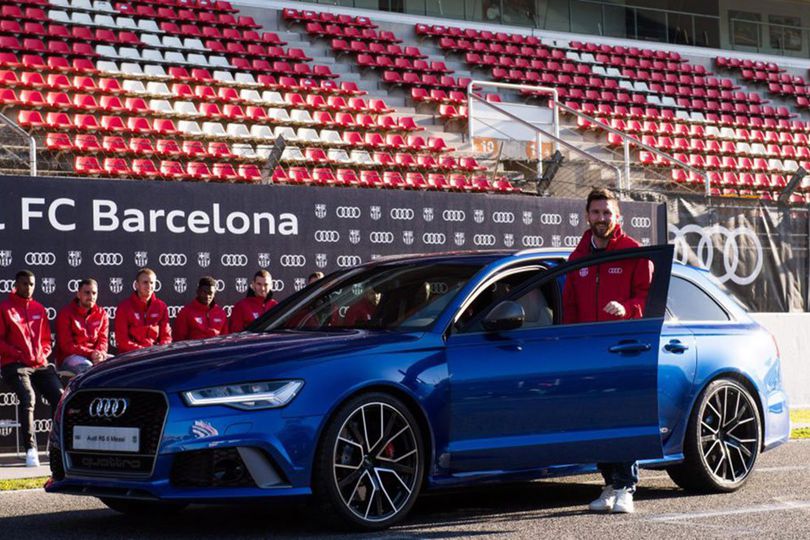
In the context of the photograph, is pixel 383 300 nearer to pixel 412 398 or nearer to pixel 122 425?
pixel 412 398

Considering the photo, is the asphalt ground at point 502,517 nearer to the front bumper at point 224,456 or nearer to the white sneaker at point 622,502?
the white sneaker at point 622,502

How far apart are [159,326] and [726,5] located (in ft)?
92.1

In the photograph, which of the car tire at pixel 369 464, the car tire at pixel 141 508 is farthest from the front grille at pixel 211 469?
the car tire at pixel 141 508

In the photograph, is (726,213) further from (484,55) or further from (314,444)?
(484,55)

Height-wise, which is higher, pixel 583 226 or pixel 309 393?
pixel 583 226

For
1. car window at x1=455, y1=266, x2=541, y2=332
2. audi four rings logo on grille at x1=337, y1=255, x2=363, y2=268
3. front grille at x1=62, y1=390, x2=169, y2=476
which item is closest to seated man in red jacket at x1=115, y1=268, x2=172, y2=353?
audi four rings logo on grille at x1=337, y1=255, x2=363, y2=268

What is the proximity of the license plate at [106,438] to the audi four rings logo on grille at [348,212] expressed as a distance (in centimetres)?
743

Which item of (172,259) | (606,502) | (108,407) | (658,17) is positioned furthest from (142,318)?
(658,17)

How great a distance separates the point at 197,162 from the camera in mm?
19719

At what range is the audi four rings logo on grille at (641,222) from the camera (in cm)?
1659

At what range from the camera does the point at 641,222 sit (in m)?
16.7

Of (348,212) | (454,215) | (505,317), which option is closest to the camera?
(505,317)

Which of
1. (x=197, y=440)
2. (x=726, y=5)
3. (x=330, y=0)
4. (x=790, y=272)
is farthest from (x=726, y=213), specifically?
(x=726, y=5)

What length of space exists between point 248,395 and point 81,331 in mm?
5941
